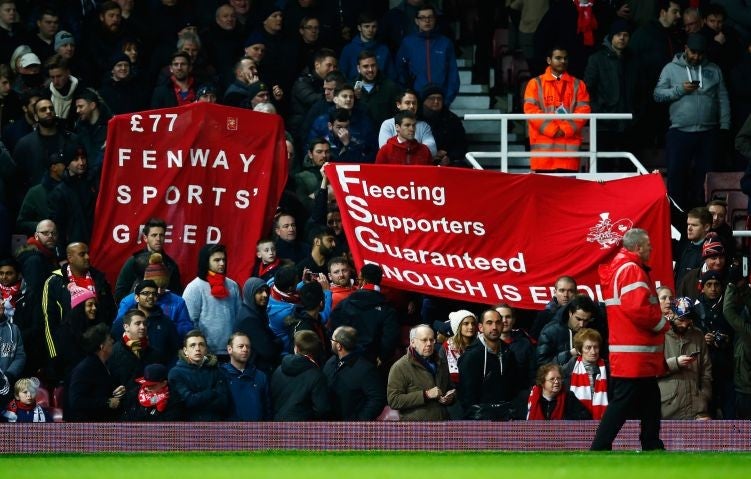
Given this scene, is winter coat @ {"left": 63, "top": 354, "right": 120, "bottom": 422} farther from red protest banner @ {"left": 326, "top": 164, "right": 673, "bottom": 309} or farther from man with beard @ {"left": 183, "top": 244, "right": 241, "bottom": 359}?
red protest banner @ {"left": 326, "top": 164, "right": 673, "bottom": 309}

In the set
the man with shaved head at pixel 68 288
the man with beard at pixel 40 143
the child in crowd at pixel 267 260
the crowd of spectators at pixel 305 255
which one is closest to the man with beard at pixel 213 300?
the crowd of spectators at pixel 305 255

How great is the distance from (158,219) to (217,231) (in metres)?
0.76

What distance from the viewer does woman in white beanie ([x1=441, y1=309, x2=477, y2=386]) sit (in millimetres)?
18078

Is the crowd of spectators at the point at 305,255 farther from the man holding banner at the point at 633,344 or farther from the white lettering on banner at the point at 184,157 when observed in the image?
the man holding banner at the point at 633,344

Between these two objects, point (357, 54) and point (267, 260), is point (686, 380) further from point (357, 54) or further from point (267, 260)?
point (357, 54)

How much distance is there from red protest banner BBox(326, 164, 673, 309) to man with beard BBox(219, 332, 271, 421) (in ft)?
7.22

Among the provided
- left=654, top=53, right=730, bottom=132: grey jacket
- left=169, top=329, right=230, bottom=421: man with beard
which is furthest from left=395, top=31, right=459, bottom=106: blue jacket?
left=169, top=329, right=230, bottom=421: man with beard

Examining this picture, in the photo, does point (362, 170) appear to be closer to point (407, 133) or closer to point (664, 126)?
point (407, 133)

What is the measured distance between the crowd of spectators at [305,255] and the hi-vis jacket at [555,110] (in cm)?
86

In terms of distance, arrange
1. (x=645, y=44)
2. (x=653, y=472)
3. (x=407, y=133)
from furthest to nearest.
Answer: (x=645, y=44), (x=407, y=133), (x=653, y=472)

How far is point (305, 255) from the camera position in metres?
19.9

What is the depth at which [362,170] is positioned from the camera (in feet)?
65.1

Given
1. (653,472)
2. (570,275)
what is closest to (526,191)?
(570,275)

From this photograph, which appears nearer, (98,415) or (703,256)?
(98,415)
